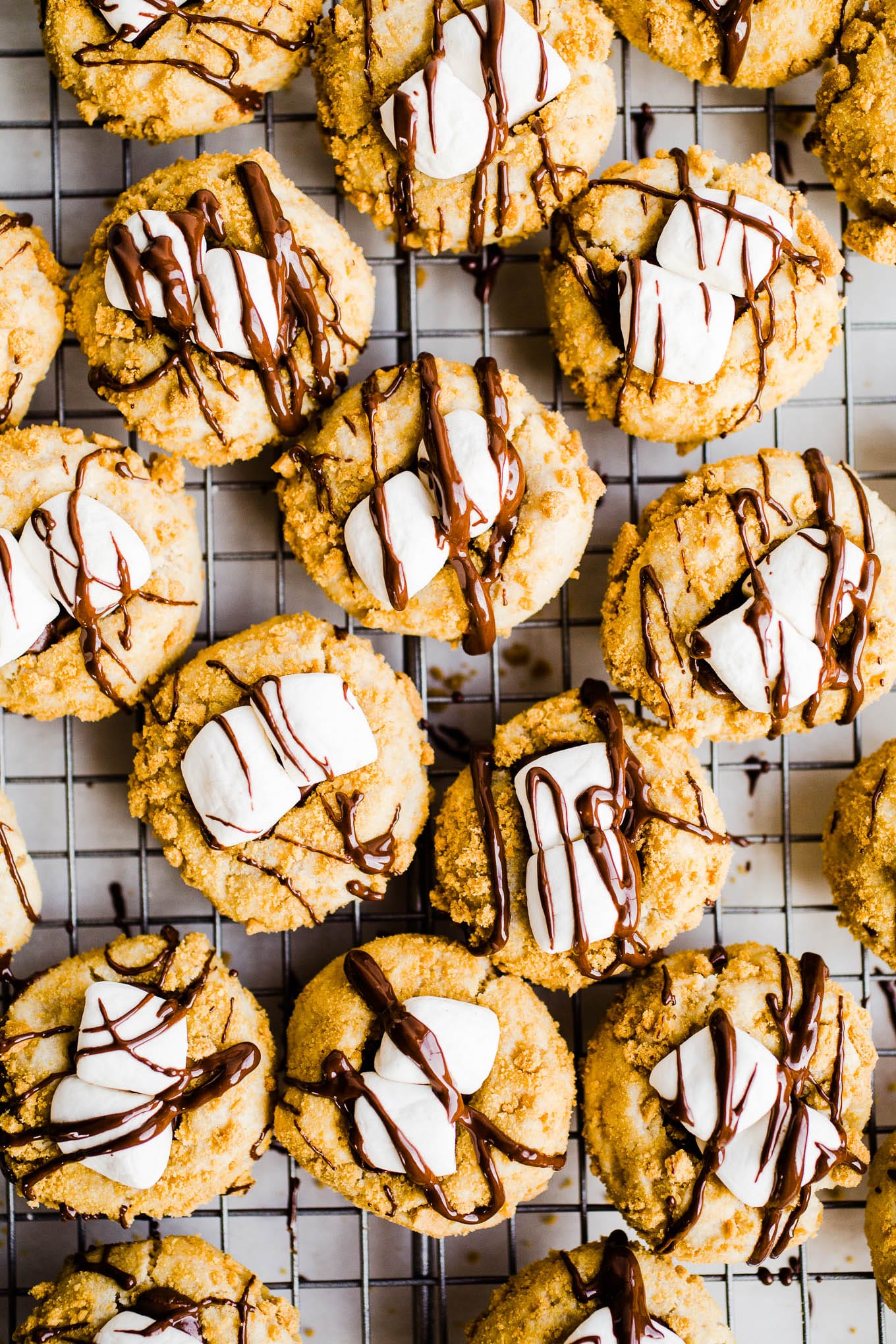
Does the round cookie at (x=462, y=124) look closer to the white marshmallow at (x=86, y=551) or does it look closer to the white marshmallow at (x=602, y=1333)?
the white marshmallow at (x=86, y=551)

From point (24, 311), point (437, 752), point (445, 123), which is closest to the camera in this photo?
point (445, 123)

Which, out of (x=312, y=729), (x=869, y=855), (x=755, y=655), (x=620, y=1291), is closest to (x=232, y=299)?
(x=312, y=729)

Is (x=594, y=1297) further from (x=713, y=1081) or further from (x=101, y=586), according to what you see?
(x=101, y=586)

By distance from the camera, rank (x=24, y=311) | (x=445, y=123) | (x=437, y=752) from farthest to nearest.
Result: (x=437, y=752)
(x=24, y=311)
(x=445, y=123)

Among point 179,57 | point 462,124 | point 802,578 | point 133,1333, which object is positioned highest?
point 179,57

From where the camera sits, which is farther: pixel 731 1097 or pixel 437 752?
pixel 437 752

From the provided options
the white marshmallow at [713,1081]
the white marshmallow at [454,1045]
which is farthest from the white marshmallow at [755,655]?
the white marshmallow at [454,1045]

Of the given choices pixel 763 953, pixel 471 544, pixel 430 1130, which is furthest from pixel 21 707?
pixel 763 953
